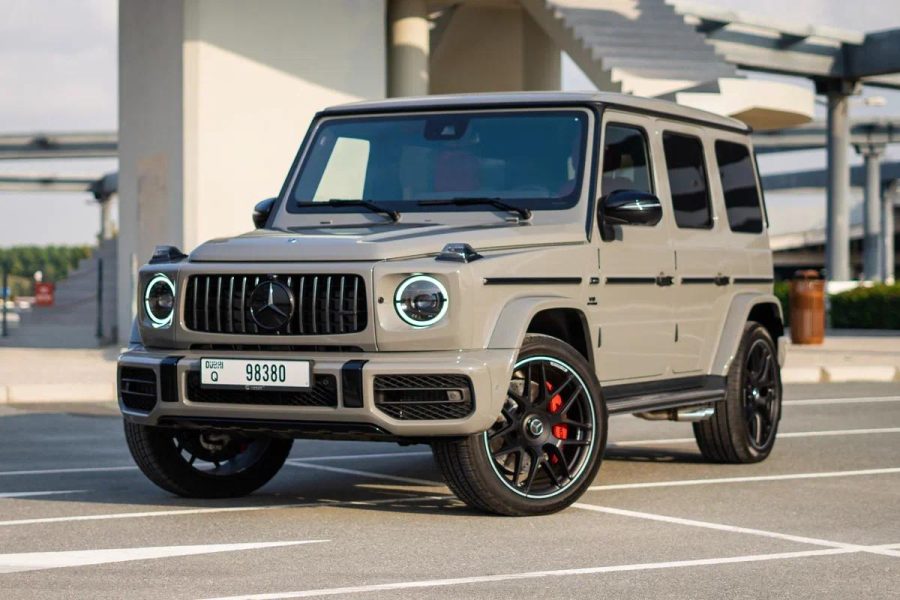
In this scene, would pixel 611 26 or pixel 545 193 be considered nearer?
pixel 545 193

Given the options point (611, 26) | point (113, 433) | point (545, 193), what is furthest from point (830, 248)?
point (545, 193)

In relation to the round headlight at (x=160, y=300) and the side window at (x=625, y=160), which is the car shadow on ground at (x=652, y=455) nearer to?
the side window at (x=625, y=160)

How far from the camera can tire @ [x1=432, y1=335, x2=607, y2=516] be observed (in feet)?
23.9

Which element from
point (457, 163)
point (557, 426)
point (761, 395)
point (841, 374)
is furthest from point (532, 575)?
point (841, 374)

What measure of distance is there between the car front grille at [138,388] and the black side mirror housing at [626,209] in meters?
2.40

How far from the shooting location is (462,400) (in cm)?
707

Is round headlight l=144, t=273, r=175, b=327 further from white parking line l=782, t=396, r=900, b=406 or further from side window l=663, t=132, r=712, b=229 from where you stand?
white parking line l=782, t=396, r=900, b=406

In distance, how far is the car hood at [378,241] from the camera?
729 cm

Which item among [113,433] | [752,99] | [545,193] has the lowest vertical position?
[113,433]

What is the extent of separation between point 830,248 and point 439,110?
40.5 m

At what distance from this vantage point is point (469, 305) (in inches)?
283

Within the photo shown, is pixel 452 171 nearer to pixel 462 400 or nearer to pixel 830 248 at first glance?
pixel 462 400

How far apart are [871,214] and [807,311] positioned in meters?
52.7

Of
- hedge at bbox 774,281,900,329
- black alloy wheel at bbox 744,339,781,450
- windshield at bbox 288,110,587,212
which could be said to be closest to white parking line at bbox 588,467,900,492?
black alloy wheel at bbox 744,339,781,450
